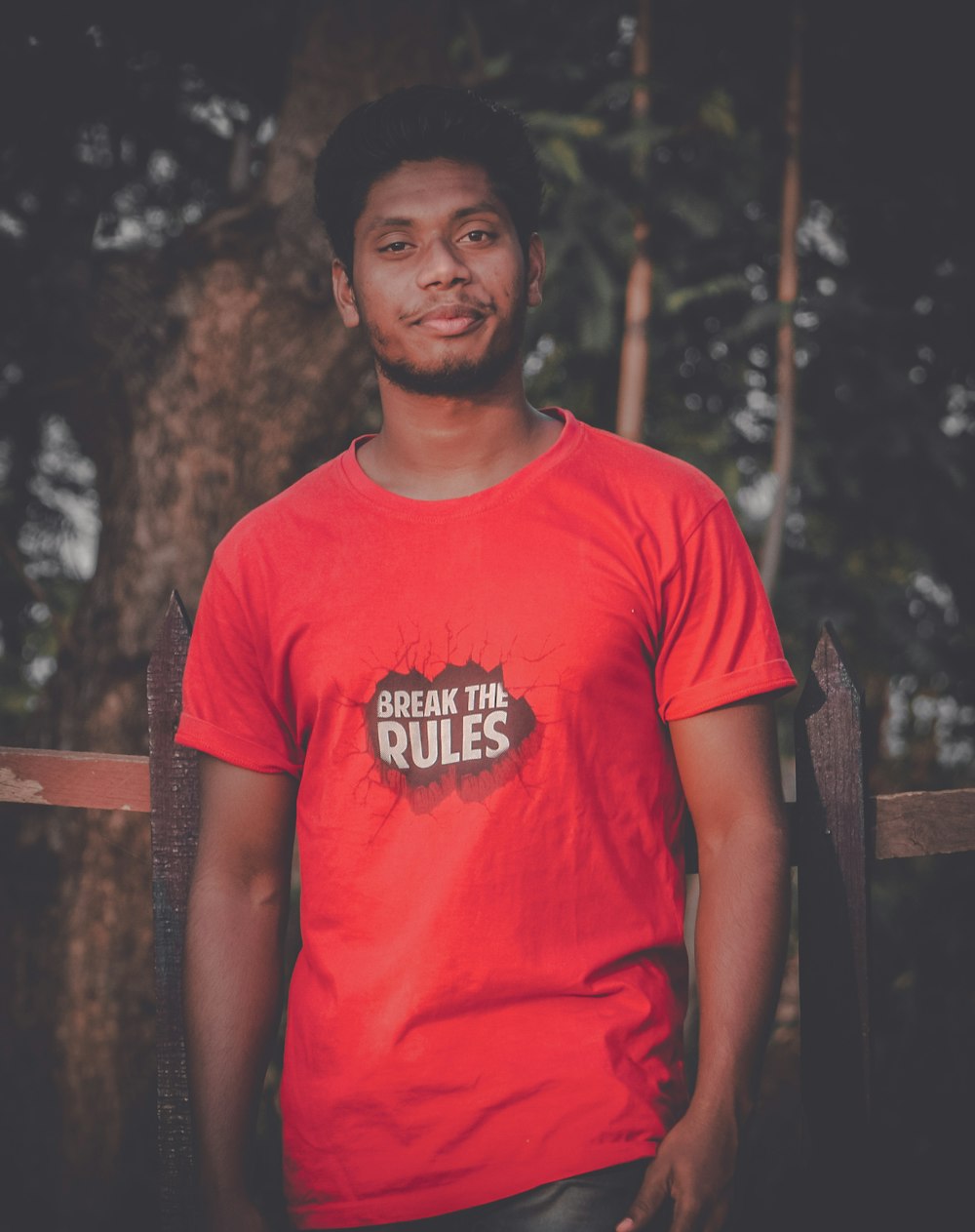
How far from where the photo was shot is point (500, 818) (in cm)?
186

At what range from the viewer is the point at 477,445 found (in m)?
2.13

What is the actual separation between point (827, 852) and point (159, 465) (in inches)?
118

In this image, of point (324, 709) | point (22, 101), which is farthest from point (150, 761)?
point (22, 101)

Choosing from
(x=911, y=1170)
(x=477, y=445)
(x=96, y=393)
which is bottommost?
(x=911, y=1170)

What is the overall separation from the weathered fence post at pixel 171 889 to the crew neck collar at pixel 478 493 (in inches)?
20.0

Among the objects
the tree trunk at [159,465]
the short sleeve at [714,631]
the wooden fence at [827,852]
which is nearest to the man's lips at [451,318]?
the short sleeve at [714,631]

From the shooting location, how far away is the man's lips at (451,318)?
2.08 metres

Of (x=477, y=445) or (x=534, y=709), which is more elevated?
(x=477, y=445)

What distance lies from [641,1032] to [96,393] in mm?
3449

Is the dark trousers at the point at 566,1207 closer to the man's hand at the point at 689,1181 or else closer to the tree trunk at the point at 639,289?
the man's hand at the point at 689,1181

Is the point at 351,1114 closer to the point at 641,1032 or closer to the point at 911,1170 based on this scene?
the point at 641,1032

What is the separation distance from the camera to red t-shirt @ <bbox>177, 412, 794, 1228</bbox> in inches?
70.5

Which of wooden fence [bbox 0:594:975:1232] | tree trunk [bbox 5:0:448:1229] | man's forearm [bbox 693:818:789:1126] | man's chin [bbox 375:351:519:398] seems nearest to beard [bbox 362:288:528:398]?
man's chin [bbox 375:351:519:398]

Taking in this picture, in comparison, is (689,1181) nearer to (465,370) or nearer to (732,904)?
(732,904)
